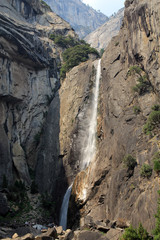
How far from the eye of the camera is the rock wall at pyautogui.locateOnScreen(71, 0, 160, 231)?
54.9 ft

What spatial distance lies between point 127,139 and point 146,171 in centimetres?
552

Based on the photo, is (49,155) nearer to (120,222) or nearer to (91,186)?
(91,186)

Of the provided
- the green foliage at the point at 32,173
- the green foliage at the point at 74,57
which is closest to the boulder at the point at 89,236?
the green foliage at the point at 32,173

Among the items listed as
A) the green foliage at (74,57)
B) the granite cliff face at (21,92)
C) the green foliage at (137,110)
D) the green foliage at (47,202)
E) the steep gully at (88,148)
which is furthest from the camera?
the green foliage at (74,57)

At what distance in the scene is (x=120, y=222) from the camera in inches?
626

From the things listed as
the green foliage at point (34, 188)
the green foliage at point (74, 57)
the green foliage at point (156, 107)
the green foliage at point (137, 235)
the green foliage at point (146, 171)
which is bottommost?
the green foliage at point (137, 235)

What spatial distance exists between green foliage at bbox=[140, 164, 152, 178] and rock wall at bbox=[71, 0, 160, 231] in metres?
0.39

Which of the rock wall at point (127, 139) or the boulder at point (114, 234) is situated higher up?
the rock wall at point (127, 139)

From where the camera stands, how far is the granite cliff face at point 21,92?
3428 centimetres

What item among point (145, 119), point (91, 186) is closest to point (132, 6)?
point (145, 119)

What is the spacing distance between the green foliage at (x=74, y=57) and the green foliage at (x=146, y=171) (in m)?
31.7

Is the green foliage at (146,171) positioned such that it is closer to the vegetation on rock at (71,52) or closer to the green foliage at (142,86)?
the green foliage at (142,86)

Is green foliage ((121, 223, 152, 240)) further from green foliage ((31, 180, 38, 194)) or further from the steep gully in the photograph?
green foliage ((31, 180, 38, 194))

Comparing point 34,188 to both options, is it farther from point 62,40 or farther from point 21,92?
point 62,40
